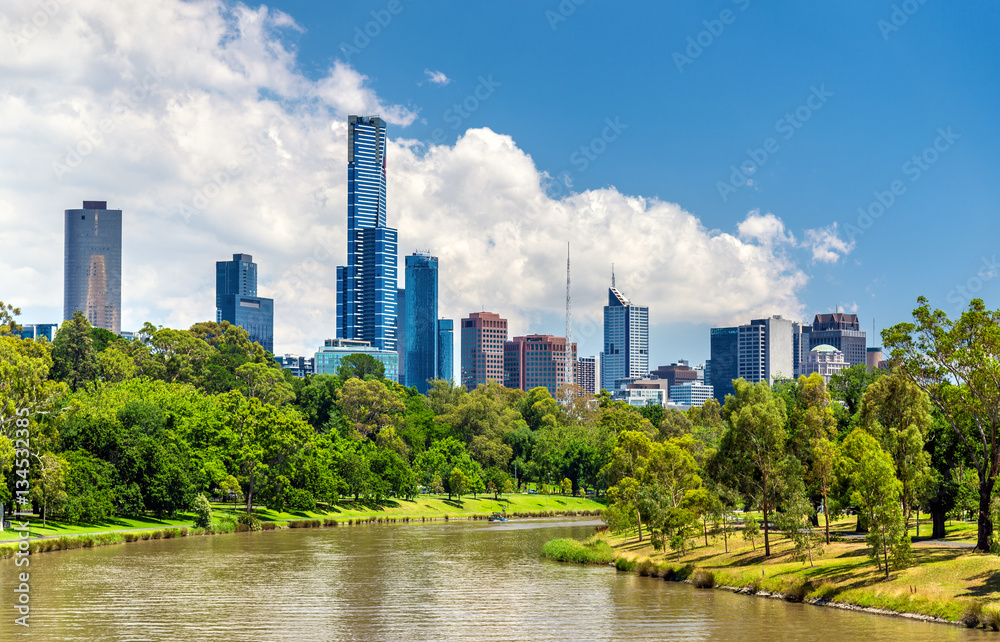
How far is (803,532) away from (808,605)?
7610 mm

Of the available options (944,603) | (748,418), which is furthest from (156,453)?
(944,603)

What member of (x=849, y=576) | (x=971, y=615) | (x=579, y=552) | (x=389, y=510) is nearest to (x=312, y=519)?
(x=389, y=510)

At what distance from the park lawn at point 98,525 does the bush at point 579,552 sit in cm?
4119

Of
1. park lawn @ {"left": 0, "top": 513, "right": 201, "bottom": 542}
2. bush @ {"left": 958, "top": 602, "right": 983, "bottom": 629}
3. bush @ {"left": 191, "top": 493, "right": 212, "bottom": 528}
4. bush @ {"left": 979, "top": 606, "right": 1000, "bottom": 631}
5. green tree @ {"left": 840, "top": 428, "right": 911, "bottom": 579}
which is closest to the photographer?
bush @ {"left": 979, "top": 606, "right": 1000, "bottom": 631}

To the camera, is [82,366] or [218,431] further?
[82,366]

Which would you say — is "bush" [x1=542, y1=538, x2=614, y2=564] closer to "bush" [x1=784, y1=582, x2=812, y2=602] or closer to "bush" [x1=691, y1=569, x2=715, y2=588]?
"bush" [x1=691, y1=569, x2=715, y2=588]

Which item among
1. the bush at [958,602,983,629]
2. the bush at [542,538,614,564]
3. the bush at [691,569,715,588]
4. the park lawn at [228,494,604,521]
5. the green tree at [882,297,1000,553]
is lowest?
the park lawn at [228,494,604,521]

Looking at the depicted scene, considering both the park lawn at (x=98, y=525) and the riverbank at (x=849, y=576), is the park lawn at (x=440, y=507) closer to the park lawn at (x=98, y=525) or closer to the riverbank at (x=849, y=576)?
the park lawn at (x=98, y=525)

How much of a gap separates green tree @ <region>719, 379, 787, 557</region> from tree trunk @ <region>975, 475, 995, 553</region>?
12.4 meters

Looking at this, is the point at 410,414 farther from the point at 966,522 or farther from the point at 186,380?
the point at 966,522

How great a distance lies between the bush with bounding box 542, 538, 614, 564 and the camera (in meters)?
74.8

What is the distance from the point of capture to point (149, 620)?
149ft

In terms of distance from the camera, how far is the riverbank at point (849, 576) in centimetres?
4662

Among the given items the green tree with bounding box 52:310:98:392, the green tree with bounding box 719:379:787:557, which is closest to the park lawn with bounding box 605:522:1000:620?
the green tree with bounding box 719:379:787:557
